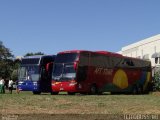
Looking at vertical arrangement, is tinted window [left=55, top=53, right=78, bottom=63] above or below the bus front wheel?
above

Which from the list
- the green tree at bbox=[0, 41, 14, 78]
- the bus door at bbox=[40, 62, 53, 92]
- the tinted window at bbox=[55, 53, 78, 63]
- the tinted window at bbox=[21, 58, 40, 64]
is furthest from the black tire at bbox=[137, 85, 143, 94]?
the green tree at bbox=[0, 41, 14, 78]

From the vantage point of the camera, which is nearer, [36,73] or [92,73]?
[92,73]

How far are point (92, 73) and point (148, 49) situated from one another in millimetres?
43467

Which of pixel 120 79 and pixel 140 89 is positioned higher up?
pixel 120 79

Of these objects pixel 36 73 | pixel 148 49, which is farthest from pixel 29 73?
pixel 148 49

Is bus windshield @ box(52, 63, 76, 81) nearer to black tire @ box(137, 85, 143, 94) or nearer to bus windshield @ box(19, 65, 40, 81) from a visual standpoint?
bus windshield @ box(19, 65, 40, 81)

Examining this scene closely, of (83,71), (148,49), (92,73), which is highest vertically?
(148,49)

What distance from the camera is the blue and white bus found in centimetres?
3856

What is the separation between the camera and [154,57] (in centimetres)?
7356

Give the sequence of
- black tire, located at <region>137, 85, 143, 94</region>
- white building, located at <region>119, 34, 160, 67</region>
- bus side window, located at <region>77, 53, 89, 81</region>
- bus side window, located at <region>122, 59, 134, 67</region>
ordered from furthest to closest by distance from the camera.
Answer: white building, located at <region>119, 34, 160, 67</region> → black tire, located at <region>137, 85, 143, 94</region> → bus side window, located at <region>122, 59, 134, 67</region> → bus side window, located at <region>77, 53, 89, 81</region>

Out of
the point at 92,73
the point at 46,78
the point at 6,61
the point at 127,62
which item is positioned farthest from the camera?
the point at 6,61

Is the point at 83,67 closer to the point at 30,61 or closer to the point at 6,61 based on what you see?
the point at 30,61

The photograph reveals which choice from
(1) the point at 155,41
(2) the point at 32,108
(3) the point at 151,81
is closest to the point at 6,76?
(1) the point at 155,41

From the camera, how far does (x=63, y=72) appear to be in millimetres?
35844
